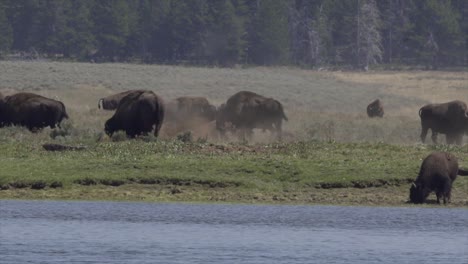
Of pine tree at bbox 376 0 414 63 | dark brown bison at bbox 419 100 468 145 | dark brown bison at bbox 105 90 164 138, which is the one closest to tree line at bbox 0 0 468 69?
pine tree at bbox 376 0 414 63

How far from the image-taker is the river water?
2383 cm

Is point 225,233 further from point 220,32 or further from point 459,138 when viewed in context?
point 220,32

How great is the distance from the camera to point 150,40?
129 metres

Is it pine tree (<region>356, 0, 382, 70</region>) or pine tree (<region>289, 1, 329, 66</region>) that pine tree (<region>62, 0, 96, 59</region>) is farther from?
pine tree (<region>356, 0, 382, 70</region>)

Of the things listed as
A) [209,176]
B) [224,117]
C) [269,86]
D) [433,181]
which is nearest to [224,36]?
[269,86]

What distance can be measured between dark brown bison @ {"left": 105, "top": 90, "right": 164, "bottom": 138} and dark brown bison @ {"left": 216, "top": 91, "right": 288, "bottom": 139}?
6.94 meters

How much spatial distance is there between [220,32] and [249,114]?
78.0 meters

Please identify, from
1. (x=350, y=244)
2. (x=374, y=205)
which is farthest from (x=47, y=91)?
(x=350, y=244)

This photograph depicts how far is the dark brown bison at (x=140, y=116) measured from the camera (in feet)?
135

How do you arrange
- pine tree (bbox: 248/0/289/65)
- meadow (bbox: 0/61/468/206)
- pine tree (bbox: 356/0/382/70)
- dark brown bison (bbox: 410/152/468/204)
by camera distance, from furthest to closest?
1. pine tree (bbox: 356/0/382/70)
2. pine tree (bbox: 248/0/289/65)
3. meadow (bbox: 0/61/468/206)
4. dark brown bison (bbox: 410/152/468/204)

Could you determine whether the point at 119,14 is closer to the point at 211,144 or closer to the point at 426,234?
the point at 211,144

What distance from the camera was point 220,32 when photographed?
126375mm

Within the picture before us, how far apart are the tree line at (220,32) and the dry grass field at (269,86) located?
6.82 m

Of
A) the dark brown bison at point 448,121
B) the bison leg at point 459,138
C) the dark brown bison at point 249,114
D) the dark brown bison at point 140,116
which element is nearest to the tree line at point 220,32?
the dark brown bison at point 249,114
